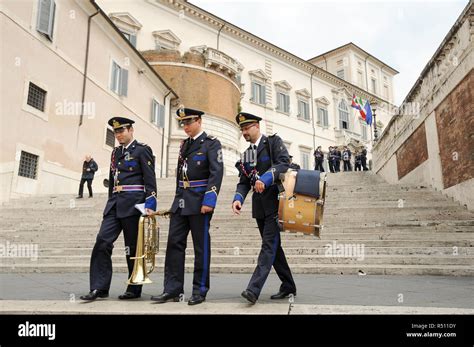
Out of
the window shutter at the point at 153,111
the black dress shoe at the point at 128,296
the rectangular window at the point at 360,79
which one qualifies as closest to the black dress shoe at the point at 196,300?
the black dress shoe at the point at 128,296

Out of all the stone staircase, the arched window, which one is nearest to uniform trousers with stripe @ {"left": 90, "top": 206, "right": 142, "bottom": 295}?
the stone staircase

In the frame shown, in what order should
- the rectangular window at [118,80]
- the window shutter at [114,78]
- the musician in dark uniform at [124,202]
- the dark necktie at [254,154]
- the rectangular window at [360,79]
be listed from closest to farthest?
the musician in dark uniform at [124,202] → the dark necktie at [254,154] → the window shutter at [114,78] → the rectangular window at [118,80] → the rectangular window at [360,79]

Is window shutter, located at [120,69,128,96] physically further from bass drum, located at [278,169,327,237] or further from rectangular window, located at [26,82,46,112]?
bass drum, located at [278,169,327,237]

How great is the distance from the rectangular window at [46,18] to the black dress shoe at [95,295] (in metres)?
14.6

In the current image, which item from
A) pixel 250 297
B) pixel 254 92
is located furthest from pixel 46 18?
pixel 254 92

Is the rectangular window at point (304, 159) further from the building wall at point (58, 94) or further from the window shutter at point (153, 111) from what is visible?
the building wall at point (58, 94)

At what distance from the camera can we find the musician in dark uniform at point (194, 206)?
424cm

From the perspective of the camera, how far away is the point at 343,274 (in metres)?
6.95

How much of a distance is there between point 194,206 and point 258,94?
33.6 metres

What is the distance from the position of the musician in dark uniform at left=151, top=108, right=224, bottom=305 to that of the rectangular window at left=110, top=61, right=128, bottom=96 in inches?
721
